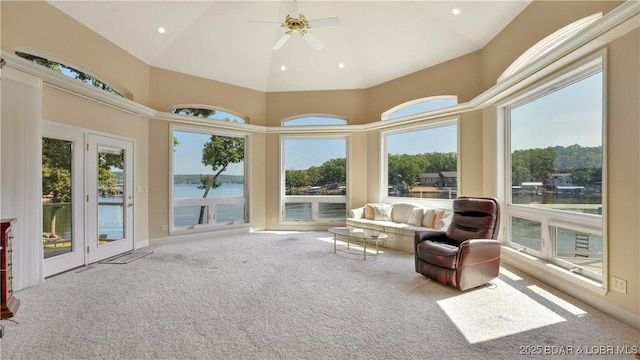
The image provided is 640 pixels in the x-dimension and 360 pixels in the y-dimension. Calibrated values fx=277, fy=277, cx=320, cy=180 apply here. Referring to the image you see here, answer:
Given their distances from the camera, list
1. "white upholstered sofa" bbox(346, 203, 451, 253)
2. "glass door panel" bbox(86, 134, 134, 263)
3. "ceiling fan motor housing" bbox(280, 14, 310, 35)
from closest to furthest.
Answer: "ceiling fan motor housing" bbox(280, 14, 310, 35) → "glass door panel" bbox(86, 134, 134, 263) → "white upholstered sofa" bbox(346, 203, 451, 253)

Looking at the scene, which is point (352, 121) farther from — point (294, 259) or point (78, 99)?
point (78, 99)

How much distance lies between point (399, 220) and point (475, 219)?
2.20 meters

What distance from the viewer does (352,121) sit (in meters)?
7.20

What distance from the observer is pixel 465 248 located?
3.22 m

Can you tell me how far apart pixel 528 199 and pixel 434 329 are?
2819 millimetres

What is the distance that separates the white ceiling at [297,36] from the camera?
4.53m

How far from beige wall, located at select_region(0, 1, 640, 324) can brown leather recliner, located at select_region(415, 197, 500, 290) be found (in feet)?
3.44

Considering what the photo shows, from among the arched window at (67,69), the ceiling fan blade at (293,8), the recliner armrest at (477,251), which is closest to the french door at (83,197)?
the arched window at (67,69)

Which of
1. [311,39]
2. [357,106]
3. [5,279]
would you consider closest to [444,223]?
[357,106]

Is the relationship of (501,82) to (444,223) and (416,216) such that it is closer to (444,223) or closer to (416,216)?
(444,223)

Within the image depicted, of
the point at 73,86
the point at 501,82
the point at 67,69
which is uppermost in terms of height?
the point at 67,69

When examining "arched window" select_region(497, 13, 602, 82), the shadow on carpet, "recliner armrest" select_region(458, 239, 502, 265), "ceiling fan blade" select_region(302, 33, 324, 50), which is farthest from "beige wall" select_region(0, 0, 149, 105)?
"arched window" select_region(497, 13, 602, 82)

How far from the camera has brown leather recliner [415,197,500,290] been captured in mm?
3244

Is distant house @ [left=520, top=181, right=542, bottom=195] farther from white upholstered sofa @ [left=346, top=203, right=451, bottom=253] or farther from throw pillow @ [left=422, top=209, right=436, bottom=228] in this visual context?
throw pillow @ [left=422, top=209, right=436, bottom=228]
